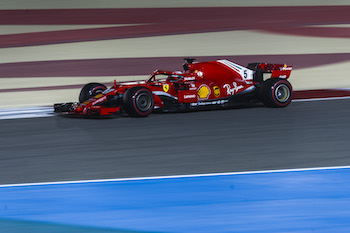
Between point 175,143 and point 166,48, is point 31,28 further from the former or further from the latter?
point 175,143

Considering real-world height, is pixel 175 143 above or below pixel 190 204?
above

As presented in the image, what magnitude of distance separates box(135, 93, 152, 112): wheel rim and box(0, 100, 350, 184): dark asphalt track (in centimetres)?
15

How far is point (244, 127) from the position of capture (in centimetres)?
674

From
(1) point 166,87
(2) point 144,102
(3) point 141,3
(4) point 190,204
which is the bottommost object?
(4) point 190,204

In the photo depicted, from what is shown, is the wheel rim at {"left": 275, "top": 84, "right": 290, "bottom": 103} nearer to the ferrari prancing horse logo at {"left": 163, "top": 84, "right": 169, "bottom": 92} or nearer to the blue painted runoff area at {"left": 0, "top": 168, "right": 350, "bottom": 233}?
the ferrari prancing horse logo at {"left": 163, "top": 84, "right": 169, "bottom": 92}

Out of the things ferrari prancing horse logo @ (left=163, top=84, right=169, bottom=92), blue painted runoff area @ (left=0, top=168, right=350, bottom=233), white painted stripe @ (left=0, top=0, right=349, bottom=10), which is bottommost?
blue painted runoff area @ (left=0, top=168, right=350, bottom=233)

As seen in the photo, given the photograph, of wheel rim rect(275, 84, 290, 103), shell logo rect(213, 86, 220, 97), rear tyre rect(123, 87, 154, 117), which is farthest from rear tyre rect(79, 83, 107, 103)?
wheel rim rect(275, 84, 290, 103)

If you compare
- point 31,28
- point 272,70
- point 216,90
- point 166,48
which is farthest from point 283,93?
point 31,28

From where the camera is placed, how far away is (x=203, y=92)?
7980 millimetres

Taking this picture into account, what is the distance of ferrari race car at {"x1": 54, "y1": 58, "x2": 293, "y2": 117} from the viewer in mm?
7605

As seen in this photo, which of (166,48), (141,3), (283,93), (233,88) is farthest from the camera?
(141,3)

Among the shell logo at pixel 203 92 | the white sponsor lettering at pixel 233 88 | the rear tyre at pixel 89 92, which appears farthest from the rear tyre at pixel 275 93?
the rear tyre at pixel 89 92

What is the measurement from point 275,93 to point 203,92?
985 millimetres

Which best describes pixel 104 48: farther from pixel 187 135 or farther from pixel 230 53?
pixel 187 135
